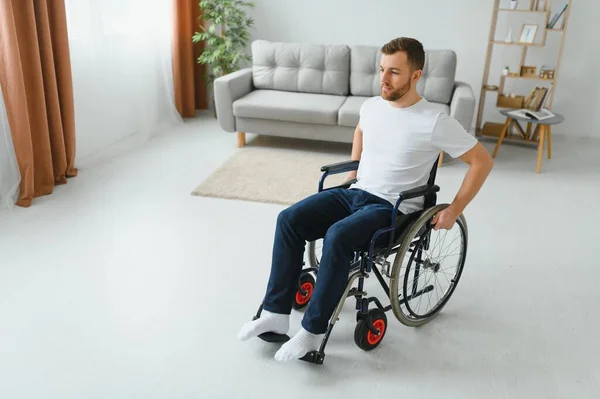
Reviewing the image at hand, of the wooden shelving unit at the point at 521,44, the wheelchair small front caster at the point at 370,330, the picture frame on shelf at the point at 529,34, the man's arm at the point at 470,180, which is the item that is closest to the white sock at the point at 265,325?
the wheelchair small front caster at the point at 370,330

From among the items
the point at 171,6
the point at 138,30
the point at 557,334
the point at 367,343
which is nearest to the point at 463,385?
the point at 367,343

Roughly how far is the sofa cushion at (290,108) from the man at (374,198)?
1.90 m

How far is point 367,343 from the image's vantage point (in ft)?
6.40

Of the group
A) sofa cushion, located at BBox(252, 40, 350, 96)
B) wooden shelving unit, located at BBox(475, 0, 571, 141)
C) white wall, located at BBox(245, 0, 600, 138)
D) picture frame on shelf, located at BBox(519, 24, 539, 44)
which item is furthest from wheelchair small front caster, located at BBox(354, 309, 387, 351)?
white wall, located at BBox(245, 0, 600, 138)

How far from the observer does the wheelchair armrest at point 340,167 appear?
6.79ft

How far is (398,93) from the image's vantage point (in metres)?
1.87

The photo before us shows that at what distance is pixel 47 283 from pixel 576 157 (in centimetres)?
369

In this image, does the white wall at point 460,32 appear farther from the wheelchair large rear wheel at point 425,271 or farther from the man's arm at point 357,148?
the man's arm at point 357,148

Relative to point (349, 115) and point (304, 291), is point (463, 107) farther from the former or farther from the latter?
point (304, 291)

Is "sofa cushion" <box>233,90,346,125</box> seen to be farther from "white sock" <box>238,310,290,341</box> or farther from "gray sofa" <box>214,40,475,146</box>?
"white sock" <box>238,310,290,341</box>

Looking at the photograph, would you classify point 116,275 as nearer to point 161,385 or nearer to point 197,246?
point 197,246

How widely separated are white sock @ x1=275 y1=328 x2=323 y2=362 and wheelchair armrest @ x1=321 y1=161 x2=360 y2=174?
0.60 m

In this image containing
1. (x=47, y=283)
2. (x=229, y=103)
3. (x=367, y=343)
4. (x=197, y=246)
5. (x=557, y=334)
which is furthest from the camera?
(x=229, y=103)

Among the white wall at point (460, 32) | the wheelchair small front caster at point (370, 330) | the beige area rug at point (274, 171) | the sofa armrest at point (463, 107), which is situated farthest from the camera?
the white wall at point (460, 32)
